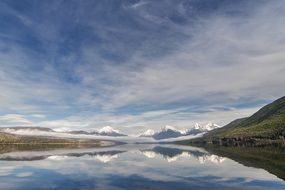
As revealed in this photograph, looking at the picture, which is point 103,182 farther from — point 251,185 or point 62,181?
point 251,185

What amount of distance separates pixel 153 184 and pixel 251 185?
15615 millimetres

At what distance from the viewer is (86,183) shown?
56969 millimetres

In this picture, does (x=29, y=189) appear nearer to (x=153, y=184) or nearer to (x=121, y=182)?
(x=121, y=182)

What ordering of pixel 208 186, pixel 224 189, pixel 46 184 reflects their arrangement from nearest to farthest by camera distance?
pixel 224 189 → pixel 208 186 → pixel 46 184

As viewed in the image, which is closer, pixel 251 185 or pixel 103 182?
pixel 251 185

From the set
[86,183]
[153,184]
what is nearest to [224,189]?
[153,184]

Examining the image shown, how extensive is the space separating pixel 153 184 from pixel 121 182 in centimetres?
587

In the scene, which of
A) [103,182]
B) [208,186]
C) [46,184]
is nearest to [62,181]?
[46,184]

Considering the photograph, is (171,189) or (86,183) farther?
(86,183)

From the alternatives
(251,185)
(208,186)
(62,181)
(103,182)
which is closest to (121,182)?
(103,182)

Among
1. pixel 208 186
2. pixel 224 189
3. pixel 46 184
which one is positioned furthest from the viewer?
pixel 46 184

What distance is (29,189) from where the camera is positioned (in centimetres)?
5156

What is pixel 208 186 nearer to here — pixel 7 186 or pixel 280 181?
pixel 280 181

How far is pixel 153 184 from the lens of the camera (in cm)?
5644
